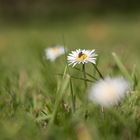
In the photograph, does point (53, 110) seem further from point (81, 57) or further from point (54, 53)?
point (54, 53)

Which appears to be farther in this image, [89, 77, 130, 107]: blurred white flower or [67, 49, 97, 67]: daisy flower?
[67, 49, 97, 67]: daisy flower

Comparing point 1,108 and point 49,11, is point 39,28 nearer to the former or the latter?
point 49,11

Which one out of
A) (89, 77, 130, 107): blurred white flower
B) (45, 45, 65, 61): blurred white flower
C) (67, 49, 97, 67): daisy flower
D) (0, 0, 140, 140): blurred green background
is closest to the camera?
(89, 77, 130, 107): blurred white flower

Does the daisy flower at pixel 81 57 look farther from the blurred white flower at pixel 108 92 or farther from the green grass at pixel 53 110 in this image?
the blurred white flower at pixel 108 92

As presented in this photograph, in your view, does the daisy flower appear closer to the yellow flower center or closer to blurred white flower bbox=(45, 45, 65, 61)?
the yellow flower center

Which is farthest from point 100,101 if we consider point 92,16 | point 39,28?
point 92,16

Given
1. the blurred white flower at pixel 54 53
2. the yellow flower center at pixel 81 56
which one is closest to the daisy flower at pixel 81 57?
the yellow flower center at pixel 81 56

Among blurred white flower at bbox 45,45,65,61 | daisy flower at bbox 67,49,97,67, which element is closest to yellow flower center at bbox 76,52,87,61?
daisy flower at bbox 67,49,97,67

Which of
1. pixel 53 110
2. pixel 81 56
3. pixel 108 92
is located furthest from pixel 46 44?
pixel 108 92
